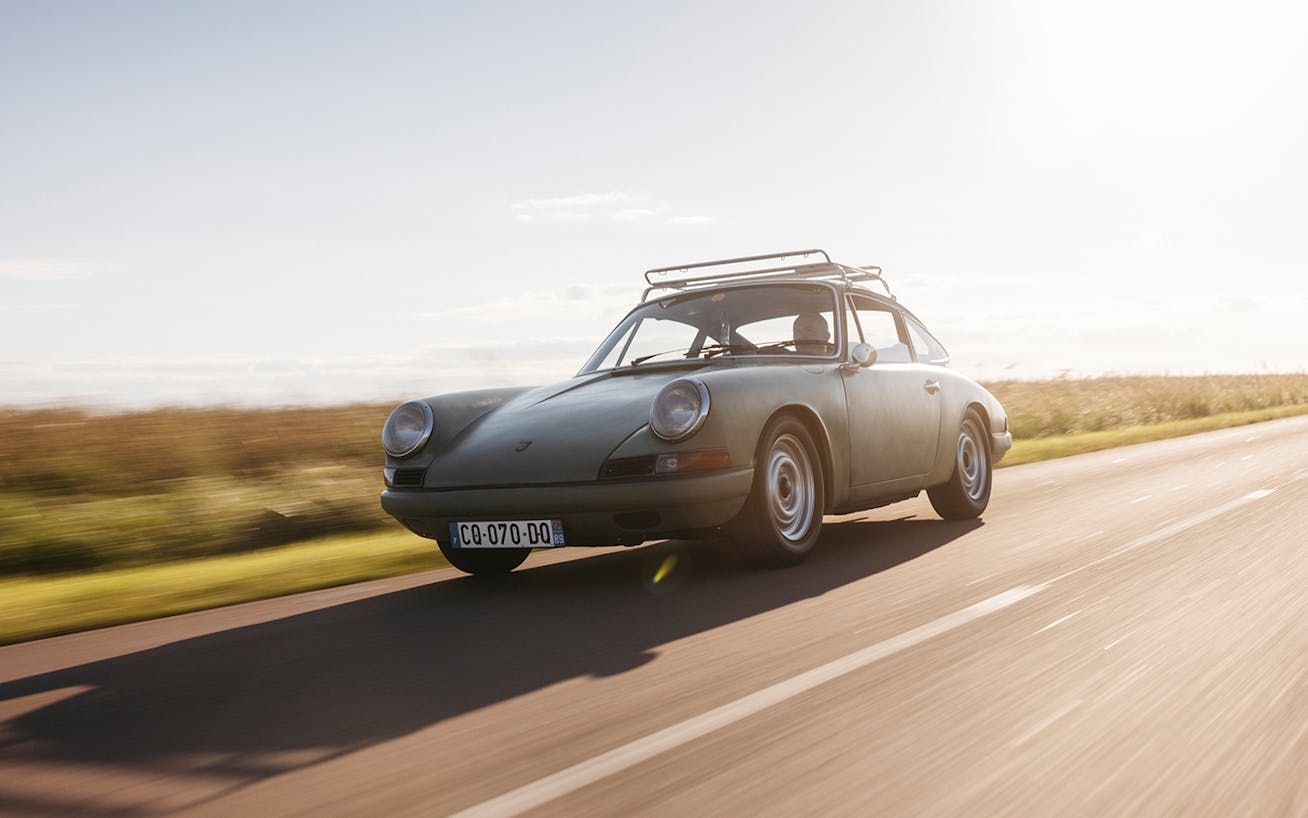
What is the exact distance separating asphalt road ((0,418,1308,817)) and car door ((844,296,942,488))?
0.71m

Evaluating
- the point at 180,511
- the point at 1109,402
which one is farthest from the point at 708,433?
the point at 1109,402

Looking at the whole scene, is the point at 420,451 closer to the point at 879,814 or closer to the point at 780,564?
the point at 780,564

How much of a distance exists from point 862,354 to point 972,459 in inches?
80.6

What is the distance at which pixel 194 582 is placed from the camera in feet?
22.0

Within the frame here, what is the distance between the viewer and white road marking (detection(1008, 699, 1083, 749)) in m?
3.23

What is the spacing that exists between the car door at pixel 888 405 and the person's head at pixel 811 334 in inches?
10.5

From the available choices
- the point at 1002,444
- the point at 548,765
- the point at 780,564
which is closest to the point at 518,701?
the point at 548,765

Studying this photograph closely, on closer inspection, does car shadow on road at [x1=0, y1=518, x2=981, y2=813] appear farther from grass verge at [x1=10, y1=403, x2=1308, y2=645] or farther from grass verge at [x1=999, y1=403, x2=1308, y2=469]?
grass verge at [x1=999, y1=403, x2=1308, y2=469]

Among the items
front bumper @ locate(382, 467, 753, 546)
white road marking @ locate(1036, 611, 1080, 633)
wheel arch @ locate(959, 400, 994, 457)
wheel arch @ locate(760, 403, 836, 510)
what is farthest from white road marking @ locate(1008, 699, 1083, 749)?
wheel arch @ locate(959, 400, 994, 457)

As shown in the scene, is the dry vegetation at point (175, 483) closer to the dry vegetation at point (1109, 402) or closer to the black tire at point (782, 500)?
the black tire at point (782, 500)

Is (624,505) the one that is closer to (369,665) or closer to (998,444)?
(369,665)

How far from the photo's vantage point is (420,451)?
21.1 feet

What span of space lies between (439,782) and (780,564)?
139 inches

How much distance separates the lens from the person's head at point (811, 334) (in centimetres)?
723
